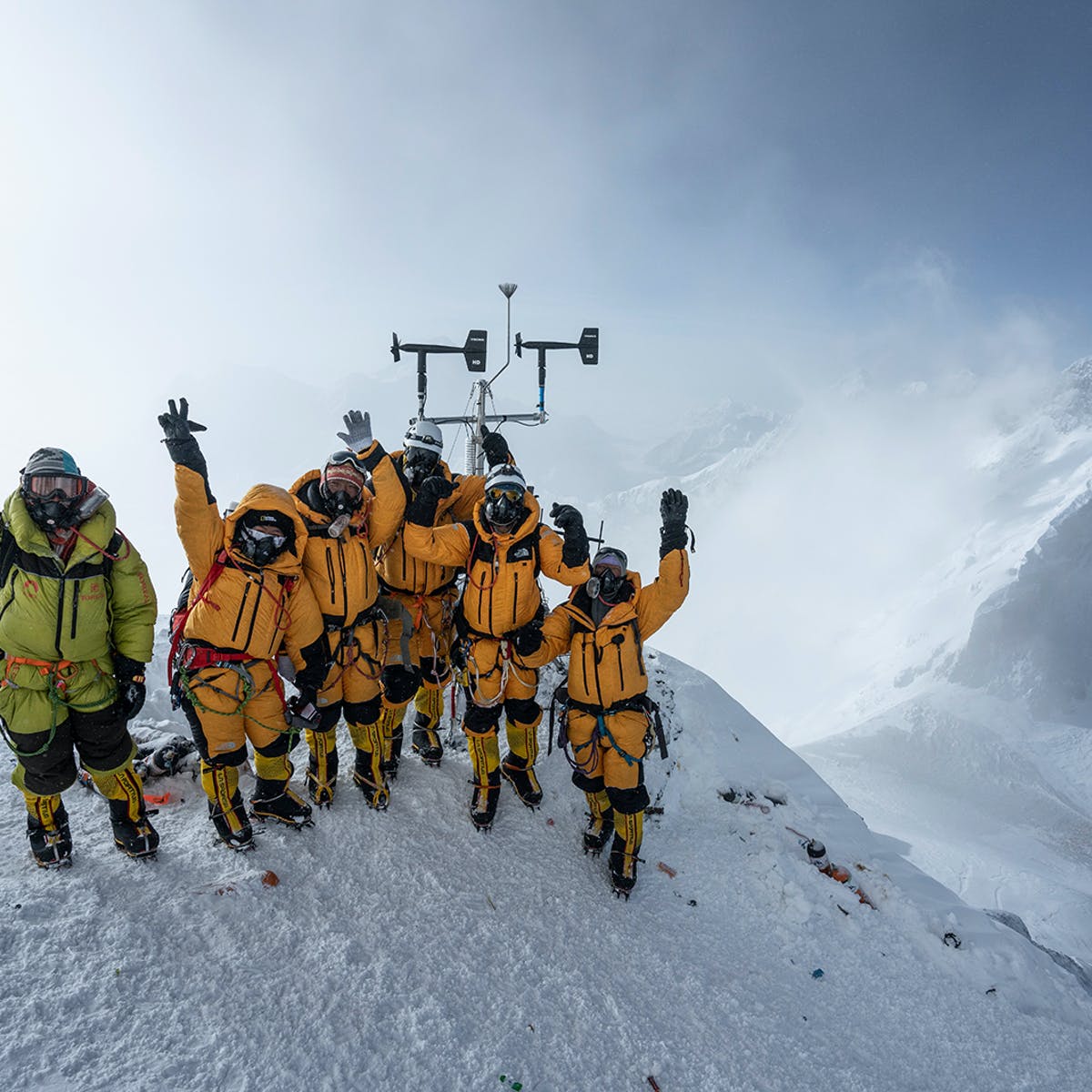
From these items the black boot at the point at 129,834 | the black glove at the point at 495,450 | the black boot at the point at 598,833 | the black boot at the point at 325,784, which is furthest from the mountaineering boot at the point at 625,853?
the black glove at the point at 495,450

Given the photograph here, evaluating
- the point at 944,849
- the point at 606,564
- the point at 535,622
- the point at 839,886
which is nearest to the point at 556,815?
Answer: the point at 535,622

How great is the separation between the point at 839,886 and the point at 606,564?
12.7ft

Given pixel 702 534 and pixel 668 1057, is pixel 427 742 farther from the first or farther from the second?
pixel 702 534

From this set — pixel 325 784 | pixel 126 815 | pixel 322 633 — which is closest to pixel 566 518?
pixel 322 633

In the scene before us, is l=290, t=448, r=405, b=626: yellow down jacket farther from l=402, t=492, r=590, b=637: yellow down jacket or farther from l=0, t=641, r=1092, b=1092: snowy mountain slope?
l=0, t=641, r=1092, b=1092: snowy mountain slope

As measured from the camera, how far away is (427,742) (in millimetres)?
5805

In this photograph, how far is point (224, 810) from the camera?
4.01m

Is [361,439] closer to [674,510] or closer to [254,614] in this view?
[254,614]

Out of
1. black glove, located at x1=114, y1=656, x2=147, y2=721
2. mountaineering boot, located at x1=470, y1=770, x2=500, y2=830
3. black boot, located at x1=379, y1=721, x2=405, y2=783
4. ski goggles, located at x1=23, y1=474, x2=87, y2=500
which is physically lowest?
mountaineering boot, located at x1=470, y1=770, x2=500, y2=830

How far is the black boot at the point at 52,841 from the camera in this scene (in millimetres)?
3645

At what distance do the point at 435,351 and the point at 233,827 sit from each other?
7270 mm

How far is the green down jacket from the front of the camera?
343cm

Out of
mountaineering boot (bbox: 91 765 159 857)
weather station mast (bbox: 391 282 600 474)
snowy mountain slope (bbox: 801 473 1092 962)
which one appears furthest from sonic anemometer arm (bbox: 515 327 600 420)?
snowy mountain slope (bbox: 801 473 1092 962)

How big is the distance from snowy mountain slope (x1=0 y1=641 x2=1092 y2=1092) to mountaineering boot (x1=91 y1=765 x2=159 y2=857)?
0.11 meters
